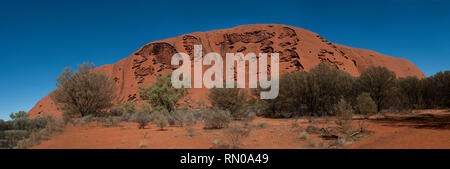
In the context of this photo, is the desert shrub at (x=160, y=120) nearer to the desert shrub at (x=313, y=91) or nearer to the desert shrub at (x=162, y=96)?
the desert shrub at (x=162, y=96)

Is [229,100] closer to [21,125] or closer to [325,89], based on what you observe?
[325,89]

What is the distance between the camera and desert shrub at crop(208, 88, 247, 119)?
20078 millimetres

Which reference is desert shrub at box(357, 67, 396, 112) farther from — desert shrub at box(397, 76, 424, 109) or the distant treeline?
desert shrub at box(397, 76, 424, 109)

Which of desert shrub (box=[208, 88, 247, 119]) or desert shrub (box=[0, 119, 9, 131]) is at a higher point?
desert shrub (box=[208, 88, 247, 119])

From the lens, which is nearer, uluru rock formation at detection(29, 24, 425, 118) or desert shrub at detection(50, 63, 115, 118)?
desert shrub at detection(50, 63, 115, 118)

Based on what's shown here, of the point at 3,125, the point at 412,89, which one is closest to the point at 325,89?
the point at 412,89

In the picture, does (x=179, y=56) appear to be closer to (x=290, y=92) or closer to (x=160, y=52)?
(x=160, y=52)

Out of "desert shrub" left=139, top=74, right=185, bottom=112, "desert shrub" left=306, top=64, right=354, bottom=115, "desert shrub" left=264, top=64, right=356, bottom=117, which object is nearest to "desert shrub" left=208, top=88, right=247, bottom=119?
"desert shrub" left=139, top=74, right=185, bottom=112

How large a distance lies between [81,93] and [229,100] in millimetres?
12230

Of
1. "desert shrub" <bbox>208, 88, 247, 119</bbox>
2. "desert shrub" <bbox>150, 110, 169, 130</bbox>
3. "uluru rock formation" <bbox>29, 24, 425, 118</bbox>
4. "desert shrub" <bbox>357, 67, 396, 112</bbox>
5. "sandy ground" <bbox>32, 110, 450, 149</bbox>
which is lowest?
"sandy ground" <bbox>32, 110, 450, 149</bbox>

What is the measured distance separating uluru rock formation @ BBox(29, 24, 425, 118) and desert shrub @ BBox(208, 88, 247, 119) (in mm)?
26343

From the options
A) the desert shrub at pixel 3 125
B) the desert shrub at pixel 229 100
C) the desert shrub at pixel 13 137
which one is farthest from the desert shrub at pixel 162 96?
the desert shrub at pixel 13 137

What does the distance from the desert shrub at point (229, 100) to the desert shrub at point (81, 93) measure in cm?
951
